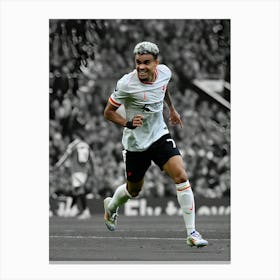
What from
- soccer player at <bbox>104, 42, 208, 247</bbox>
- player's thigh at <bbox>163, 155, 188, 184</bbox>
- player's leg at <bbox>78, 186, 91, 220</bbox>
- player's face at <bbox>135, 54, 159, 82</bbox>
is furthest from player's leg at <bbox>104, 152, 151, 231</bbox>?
player's leg at <bbox>78, 186, 91, 220</bbox>

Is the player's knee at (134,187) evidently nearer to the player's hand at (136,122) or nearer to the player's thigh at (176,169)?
the player's thigh at (176,169)

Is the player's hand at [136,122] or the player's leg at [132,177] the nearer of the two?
the player's hand at [136,122]

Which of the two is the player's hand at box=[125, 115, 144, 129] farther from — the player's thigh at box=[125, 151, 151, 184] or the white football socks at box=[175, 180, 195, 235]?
the white football socks at box=[175, 180, 195, 235]

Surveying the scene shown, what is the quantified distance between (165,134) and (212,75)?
11.8 metres

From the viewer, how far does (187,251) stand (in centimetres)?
1139

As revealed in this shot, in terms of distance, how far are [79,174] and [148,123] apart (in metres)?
8.98

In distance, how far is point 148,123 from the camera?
412 inches

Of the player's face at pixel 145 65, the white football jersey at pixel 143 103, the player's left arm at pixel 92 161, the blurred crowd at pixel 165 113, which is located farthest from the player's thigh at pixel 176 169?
the blurred crowd at pixel 165 113

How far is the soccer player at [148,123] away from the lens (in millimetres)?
10106

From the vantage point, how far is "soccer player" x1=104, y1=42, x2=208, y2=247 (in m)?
10.1

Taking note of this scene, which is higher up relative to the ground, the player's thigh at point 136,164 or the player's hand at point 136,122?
the player's hand at point 136,122

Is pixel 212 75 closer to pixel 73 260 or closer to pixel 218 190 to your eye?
pixel 218 190

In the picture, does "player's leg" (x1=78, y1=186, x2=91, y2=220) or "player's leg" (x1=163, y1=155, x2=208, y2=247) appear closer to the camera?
"player's leg" (x1=163, y1=155, x2=208, y2=247)

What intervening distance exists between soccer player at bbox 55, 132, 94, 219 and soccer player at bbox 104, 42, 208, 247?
8094 millimetres
